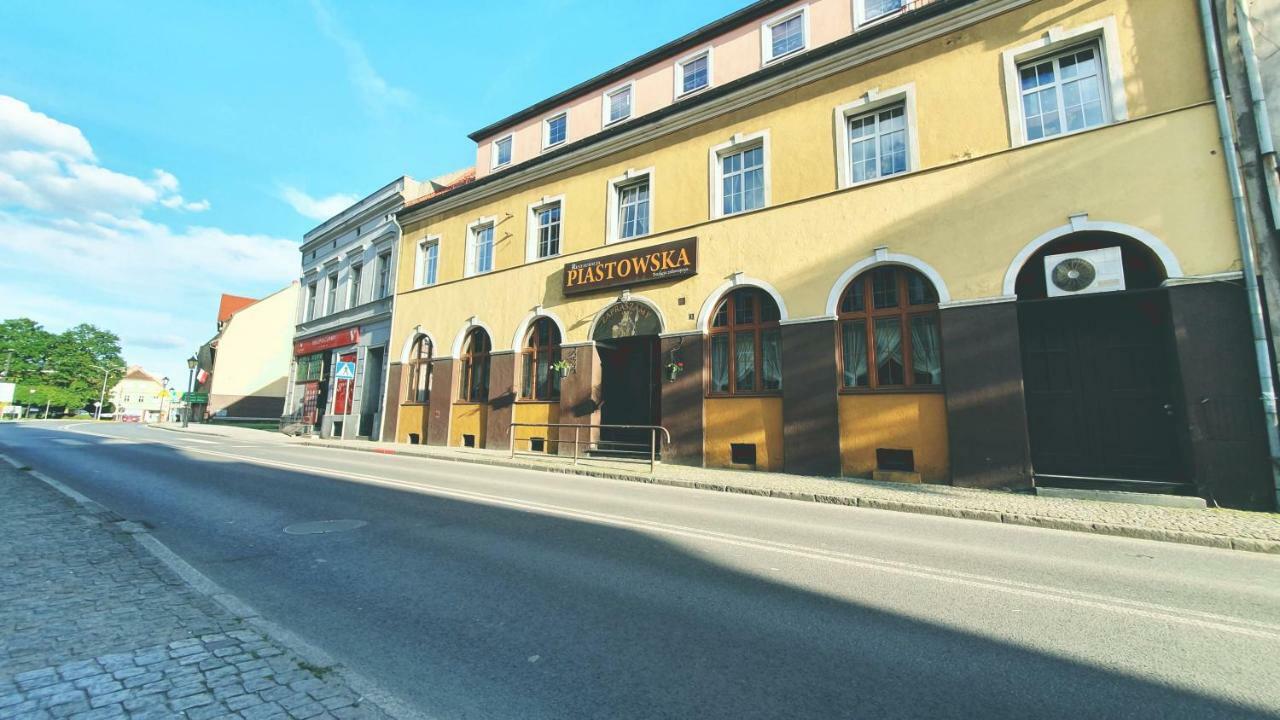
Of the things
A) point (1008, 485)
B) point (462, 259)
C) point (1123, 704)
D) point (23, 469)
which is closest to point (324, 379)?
point (462, 259)

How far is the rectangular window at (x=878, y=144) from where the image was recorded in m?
11.8

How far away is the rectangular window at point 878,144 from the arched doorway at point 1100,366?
353 cm

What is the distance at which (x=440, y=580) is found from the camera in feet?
14.0

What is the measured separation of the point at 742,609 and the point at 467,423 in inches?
643

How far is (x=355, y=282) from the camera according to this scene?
2581 centimetres

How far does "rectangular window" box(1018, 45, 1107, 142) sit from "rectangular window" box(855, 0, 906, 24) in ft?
12.7

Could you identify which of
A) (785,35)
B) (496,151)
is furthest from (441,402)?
(785,35)

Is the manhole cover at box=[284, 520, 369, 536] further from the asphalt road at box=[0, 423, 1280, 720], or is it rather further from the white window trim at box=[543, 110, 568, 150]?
the white window trim at box=[543, 110, 568, 150]

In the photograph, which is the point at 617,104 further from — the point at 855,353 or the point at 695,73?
the point at 855,353

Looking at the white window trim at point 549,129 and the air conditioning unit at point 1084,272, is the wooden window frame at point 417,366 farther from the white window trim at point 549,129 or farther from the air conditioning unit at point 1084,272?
the air conditioning unit at point 1084,272

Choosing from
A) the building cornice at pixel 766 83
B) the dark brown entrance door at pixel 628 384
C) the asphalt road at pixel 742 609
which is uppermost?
the building cornice at pixel 766 83

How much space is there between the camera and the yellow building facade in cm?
909

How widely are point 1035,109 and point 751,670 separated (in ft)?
41.1

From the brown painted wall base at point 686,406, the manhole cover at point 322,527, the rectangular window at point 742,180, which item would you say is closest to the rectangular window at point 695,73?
the rectangular window at point 742,180
